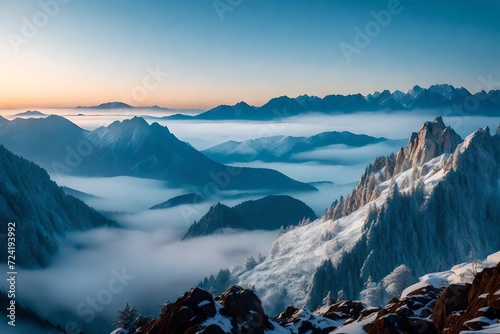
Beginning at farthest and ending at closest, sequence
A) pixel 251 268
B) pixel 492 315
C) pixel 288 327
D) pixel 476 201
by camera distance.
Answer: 1. pixel 251 268
2. pixel 476 201
3. pixel 288 327
4. pixel 492 315

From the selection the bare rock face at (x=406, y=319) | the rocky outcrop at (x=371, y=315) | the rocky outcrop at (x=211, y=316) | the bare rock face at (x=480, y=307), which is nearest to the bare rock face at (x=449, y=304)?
the rocky outcrop at (x=371, y=315)

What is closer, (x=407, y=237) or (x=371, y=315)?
(x=371, y=315)

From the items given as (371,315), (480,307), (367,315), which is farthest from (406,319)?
(367,315)

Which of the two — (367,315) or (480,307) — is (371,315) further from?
(480,307)

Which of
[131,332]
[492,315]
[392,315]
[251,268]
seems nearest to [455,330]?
[492,315]

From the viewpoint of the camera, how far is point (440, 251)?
520 ft

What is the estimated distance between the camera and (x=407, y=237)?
16412 centimetres

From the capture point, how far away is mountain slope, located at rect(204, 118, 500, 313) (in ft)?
509

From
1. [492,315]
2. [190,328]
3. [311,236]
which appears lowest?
Result: [311,236]

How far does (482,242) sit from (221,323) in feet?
420

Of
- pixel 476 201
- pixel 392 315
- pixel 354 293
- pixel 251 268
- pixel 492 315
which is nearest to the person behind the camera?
pixel 492 315

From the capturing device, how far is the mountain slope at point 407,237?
6111 inches

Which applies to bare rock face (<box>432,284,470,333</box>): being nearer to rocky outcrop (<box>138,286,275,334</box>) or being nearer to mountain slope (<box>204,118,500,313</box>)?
rocky outcrop (<box>138,286,275,334</box>)

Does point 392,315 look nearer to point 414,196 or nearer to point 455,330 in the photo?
point 455,330
